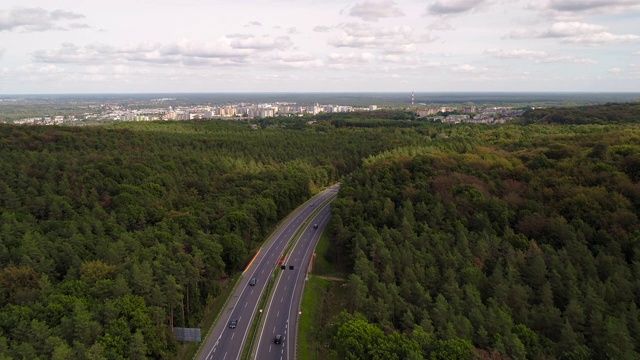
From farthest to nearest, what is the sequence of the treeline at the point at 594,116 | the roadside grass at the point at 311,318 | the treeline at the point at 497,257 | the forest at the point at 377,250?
the treeline at the point at 594,116 < the roadside grass at the point at 311,318 < the forest at the point at 377,250 < the treeline at the point at 497,257

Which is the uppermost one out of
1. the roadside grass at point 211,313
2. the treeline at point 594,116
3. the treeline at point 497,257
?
the treeline at point 594,116

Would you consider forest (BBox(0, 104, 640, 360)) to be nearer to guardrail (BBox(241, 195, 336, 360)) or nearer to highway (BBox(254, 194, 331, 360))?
highway (BBox(254, 194, 331, 360))

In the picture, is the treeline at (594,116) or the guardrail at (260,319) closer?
the guardrail at (260,319)

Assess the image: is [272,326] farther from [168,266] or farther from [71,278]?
[71,278]

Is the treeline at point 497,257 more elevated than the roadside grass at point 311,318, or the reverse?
the treeline at point 497,257

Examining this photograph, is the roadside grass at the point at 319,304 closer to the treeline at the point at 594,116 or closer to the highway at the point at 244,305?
the highway at the point at 244,305

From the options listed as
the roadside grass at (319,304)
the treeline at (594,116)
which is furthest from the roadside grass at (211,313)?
the treeline at (594,116)

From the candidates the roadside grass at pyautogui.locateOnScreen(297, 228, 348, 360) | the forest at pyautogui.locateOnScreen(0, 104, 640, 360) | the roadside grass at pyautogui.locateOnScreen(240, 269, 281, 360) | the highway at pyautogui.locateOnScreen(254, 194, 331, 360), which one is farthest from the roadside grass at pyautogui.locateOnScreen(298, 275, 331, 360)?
the roadside grass at pyautogui.locateOnScreen(240, 269, 281, 360)

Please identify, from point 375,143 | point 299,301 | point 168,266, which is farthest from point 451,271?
point 375,143
